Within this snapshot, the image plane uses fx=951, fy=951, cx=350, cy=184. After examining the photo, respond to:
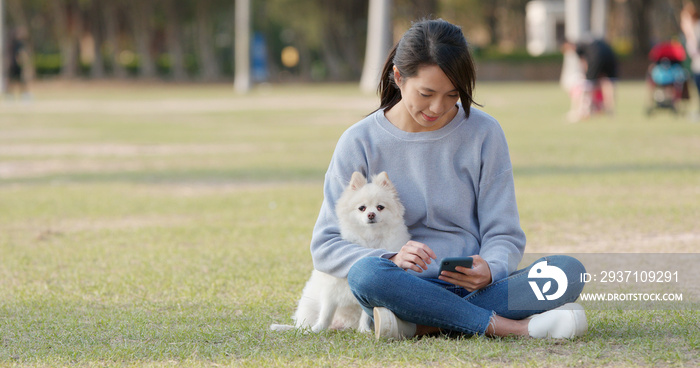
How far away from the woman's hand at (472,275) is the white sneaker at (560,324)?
0.31 meters

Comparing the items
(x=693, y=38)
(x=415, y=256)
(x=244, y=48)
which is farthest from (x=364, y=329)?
(x=244, y=48)

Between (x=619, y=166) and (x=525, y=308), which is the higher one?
(x=525, y=308)

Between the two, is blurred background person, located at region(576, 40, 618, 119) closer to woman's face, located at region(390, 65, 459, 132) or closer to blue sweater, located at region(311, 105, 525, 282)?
blue sweater, located at region(311, 105, 525, 282)

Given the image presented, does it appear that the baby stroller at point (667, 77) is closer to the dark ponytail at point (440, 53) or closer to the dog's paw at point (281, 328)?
the dark ponytail at point (440, 53)

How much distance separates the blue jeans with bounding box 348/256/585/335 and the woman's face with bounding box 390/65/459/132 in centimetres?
72

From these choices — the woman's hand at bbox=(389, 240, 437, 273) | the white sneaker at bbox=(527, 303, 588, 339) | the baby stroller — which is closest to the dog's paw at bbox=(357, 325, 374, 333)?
the woman's hand at bbox=(389, 240, 437, 273)

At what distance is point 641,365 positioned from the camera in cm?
407

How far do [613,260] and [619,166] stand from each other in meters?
6.17

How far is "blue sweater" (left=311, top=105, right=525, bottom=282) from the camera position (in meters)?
4.61

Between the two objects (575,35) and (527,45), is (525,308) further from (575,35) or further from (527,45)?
(527,45)

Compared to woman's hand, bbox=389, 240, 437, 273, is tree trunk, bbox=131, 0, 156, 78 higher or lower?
lower

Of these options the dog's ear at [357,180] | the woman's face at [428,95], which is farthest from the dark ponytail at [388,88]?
the dog's ear at [357,180]

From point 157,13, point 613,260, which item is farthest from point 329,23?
point 613,260

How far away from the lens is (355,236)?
4.59 metres
